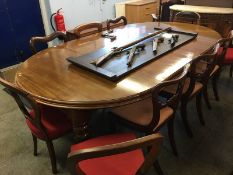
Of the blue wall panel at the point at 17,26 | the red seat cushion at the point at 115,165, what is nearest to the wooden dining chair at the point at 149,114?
the red seat cushion at the point at 115,165

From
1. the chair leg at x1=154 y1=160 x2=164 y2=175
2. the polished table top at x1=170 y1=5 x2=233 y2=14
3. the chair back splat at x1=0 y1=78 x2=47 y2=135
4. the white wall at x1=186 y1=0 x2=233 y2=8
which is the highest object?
the white wall at x1=186 y1=0 x2=233 y2=8

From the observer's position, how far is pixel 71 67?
1512 mm

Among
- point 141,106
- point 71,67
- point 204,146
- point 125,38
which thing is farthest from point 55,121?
point 204,146

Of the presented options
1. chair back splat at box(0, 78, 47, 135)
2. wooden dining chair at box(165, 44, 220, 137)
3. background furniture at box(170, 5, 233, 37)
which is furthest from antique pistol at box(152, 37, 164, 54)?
background furniture at box(170, 5, 233, 37)

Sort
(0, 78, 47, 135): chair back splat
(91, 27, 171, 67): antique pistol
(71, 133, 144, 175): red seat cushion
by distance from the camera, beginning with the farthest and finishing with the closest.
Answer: (91, 27, 171, 67): antique pistol, (0, 78, 47, 135): chair back splat, (71, 133, 144, 175): red seat cushion

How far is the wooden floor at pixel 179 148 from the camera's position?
1641 mm

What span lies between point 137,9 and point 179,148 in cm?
300

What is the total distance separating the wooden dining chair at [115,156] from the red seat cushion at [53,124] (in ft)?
0.72

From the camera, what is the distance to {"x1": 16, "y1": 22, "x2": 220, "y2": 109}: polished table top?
119 centimetres

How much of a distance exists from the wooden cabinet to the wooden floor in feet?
7.95

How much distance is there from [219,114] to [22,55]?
3.03 meters

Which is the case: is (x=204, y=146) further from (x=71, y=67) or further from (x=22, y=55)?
(x=22, y=55)

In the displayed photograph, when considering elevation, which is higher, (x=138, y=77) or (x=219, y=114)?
(x=138, y=77)

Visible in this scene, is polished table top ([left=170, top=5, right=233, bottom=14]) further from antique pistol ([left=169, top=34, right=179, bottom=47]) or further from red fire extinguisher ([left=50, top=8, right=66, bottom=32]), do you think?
red fire extinguisher ([left=50, top=8, right=66, bottom=32])
